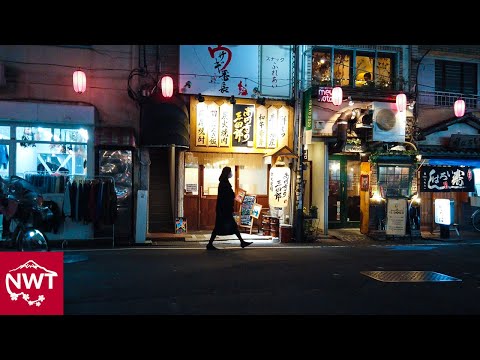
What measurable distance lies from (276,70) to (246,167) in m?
3.80

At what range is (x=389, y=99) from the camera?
698 inches

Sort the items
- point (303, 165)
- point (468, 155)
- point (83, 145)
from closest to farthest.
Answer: point (83, 145)
point (303, 165)
point (468, 155)

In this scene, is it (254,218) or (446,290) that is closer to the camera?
(446,290)

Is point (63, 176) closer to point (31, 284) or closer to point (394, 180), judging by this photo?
point (31, 284)

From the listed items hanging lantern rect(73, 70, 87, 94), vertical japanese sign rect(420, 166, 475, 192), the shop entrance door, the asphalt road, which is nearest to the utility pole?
the asphalt road

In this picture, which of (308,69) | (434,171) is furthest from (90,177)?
(434,171)

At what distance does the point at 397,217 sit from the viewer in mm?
16531

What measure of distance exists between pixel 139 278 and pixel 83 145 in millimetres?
6696

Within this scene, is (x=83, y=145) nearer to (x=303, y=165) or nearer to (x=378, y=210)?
(x=303, y=165)

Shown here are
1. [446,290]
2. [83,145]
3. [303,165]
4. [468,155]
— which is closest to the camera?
[446,290]

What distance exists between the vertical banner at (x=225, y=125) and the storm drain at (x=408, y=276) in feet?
24.5

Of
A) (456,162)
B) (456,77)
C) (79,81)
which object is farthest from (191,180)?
(456,77)

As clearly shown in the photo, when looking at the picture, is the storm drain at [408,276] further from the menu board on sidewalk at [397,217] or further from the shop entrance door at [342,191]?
the shop entrance door at [342,191]

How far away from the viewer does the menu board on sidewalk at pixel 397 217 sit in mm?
16516
